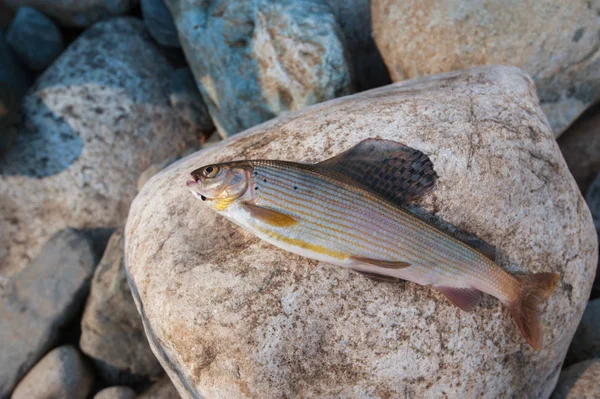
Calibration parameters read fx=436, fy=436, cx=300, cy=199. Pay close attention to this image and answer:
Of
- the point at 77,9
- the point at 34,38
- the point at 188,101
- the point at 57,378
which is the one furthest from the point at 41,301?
the point at 77,9

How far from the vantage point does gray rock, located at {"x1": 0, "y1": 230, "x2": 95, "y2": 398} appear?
15.8ft

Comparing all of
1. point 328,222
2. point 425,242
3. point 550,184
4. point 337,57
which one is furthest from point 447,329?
point 337,57

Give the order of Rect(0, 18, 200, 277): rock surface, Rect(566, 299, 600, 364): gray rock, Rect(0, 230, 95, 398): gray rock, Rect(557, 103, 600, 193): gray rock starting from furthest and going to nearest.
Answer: Rect(0, 18, 200, 277): rock surface → Rect(557, 103, 600, 193): gray rock → Rect(0, 230, 95, 398): gray rock → Rect(566, 299, 600, 364): gray rock

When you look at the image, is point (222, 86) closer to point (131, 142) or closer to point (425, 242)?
point (131, 142)

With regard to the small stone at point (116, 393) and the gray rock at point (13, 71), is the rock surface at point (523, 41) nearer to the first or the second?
the small stone at point (116, 393)

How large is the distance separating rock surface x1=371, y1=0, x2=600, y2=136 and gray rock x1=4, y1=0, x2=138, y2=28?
458 cm

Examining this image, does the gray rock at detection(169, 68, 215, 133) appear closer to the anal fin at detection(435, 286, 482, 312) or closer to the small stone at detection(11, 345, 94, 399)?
the small stone at detection(11, 345, 94, 399)

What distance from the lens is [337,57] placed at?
17.0 feet

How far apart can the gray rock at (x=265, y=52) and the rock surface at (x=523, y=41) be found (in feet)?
3.19

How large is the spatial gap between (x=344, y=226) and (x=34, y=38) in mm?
6340

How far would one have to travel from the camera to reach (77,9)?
6914 mm

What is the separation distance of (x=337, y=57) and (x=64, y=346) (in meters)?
4.57

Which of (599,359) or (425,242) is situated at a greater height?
(425,242)

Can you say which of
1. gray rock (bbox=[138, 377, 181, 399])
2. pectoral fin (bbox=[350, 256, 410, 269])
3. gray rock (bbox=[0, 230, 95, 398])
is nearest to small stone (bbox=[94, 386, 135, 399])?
gray rock (bbox=[138, 377, 181, 399])
